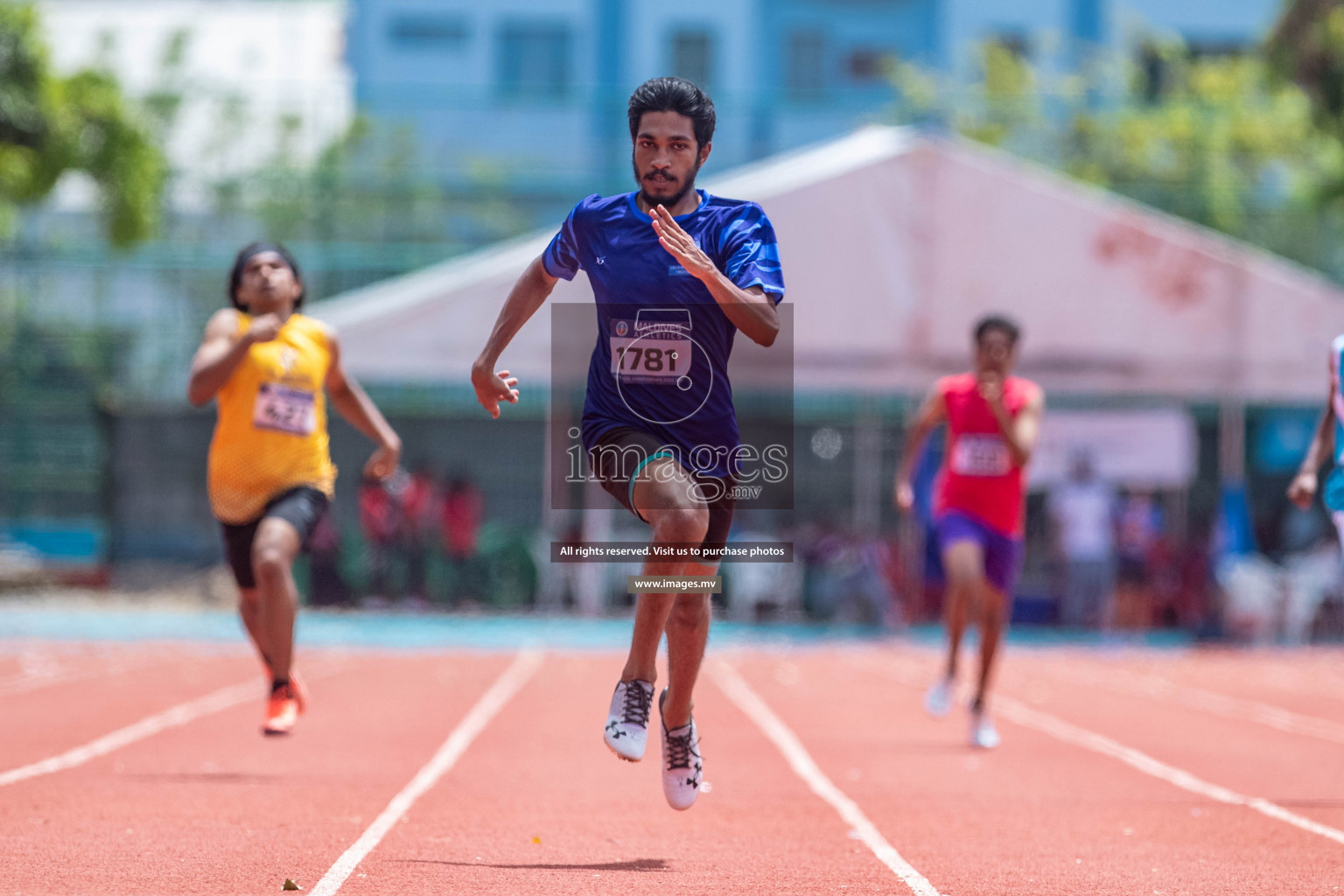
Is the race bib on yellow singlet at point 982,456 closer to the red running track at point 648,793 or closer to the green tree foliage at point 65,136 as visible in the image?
the red running track at point 648,793

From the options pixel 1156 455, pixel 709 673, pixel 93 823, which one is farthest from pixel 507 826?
pixel 1156 455

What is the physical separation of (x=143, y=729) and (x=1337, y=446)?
5708 millimetres

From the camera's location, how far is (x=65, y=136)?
1914 cm

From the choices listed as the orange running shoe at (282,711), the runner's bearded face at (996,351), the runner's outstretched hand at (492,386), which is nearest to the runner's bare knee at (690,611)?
the runner's outstretched hand at (492,386)

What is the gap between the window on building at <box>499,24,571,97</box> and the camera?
35812 millimetres

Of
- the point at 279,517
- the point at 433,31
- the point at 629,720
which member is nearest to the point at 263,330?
the point at 279,517

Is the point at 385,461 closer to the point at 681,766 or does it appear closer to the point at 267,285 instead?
the point at 267,285

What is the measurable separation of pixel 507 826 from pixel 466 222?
17915mm

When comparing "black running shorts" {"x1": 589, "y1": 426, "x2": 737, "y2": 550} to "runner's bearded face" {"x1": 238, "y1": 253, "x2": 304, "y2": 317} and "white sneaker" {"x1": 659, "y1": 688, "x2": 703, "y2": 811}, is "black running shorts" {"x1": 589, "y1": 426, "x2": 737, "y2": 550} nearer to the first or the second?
"white sneaker" {"x1": 659, "y1": 688, "x2": 703, "y2": 811}

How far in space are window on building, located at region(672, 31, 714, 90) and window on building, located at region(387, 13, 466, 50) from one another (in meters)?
4.20

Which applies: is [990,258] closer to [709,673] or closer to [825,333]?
[825,333]

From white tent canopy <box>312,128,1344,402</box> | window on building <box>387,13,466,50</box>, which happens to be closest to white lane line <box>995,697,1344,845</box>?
white tent canopy <box>312,128,1344,402</box>

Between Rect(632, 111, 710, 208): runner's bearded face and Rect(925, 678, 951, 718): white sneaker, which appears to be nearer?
Rect(632, 111, 710, 208): runner's bearded face

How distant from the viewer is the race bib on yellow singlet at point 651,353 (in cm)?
508
